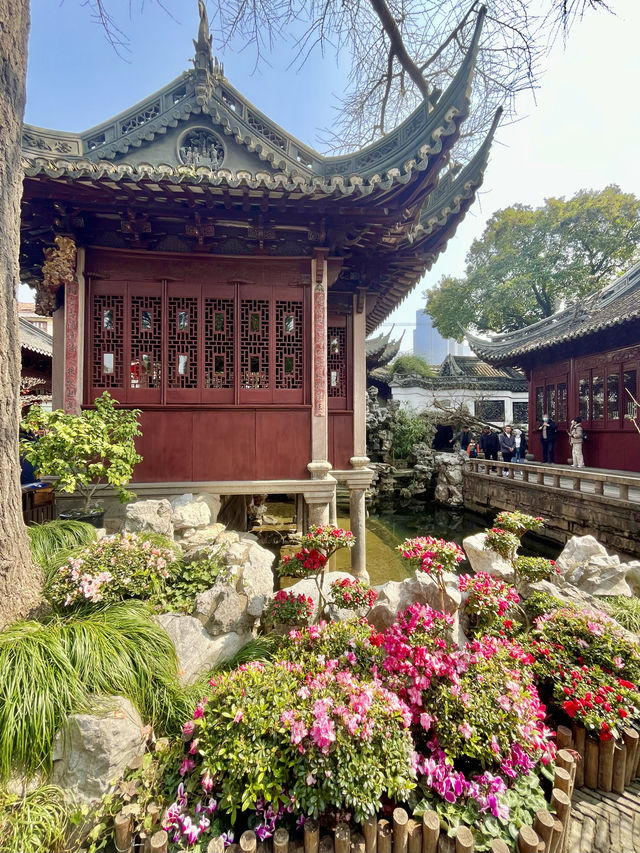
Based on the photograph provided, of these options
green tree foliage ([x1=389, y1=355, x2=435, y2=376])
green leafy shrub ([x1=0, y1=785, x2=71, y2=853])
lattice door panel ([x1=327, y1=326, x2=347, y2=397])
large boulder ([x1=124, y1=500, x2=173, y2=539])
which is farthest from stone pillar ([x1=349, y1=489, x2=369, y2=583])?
green tree foliage ([x1=389, y1=355, x2=435, y2=376])

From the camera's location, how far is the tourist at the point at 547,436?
1270cm

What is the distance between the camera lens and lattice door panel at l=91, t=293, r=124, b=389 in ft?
16.3

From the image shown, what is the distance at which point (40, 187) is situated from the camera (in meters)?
4.02

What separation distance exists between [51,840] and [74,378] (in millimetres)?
4489

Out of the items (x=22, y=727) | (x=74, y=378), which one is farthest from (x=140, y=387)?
(x=22, y=727)

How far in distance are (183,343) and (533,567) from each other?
5103 millimetres

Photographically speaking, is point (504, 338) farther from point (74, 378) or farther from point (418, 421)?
point (74, 378)

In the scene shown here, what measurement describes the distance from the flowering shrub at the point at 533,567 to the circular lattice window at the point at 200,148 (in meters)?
7.20

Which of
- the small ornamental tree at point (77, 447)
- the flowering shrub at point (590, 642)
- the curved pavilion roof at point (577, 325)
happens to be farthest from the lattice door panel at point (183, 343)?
the curved pavilion roof at point (577, 325)

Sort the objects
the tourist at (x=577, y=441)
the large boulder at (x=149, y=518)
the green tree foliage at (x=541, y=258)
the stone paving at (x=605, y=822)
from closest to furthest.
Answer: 1. the stone paving at (x=605, y=822)
2. the large boulder at (x=149, y=518)
3. the tourist at (x=577, y=441)
4. the green tree foliage at (x=541, y=258)

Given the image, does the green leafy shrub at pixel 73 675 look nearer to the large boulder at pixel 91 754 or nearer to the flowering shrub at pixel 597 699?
the large boulder at pixel 91 754

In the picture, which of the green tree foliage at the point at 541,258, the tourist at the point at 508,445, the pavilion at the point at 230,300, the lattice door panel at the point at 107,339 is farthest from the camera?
the green tree foliage at the point at 541,258

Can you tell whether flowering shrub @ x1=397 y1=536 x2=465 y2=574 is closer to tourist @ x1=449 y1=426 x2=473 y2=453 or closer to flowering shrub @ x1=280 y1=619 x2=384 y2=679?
flowering shrub @ x1=280 y1=619 x2=384 y2=679

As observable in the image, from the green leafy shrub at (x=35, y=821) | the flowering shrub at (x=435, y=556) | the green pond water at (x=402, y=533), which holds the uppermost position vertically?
the flowering shrub at (x=435, y=556)
